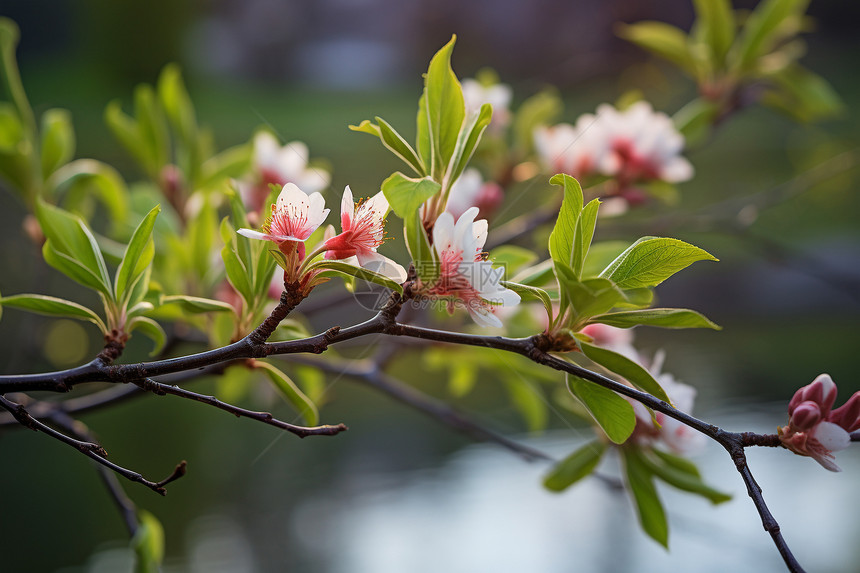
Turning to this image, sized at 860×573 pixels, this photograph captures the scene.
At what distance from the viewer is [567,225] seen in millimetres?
199

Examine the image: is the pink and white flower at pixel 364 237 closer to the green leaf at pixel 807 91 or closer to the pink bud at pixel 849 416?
the pink bud at pixel 849 416

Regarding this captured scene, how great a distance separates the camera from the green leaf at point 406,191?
0.56 feet

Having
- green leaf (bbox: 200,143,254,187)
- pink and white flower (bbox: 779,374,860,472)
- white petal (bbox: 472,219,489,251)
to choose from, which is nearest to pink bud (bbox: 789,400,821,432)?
pink and white flower (bbox: 779,374,860,472)

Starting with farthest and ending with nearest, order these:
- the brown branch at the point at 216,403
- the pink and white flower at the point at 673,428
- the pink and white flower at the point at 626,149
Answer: the pink and white flower at the point at 626,149, the pink and white flower at the point at 673,428, the brown branch at the point at 216,403

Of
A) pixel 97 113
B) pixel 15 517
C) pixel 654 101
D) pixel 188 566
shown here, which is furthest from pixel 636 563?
pixel 97 113

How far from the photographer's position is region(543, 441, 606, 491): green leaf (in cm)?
33

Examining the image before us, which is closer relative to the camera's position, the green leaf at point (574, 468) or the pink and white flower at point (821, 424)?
the pink and white flower at point (821, 424)

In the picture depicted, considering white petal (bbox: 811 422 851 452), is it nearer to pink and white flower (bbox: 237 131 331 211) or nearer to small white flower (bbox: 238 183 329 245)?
small white flower (bbox: 238 183 329 245)

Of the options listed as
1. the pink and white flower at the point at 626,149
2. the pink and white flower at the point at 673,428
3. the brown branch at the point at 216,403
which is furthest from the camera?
the pink and white flower at the point at 626,149

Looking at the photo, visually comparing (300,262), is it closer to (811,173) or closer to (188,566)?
(188,566)

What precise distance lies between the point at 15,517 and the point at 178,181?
0.29m

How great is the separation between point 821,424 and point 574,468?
15 cm

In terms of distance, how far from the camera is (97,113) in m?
1.67

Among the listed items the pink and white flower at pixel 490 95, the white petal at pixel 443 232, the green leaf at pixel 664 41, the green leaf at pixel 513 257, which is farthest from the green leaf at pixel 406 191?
the green leaf at pixel 664 41
